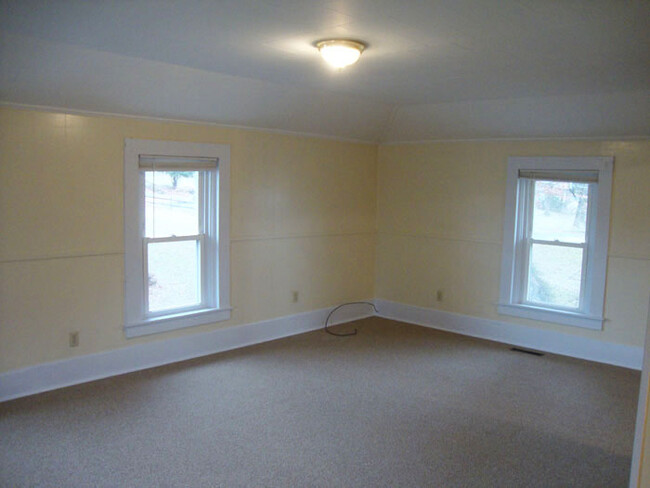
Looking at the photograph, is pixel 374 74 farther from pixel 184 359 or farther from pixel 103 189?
pixel 184 359

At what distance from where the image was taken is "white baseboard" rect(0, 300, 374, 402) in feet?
13.0

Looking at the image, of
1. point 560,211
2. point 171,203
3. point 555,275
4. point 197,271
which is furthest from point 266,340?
point 560,211

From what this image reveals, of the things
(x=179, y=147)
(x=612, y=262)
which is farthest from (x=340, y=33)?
(x=612, y=262)

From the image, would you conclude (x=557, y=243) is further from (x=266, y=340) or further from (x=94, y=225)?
(x=94, y=225)

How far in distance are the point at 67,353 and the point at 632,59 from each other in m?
4.37

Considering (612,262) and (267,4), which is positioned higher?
(267,4)

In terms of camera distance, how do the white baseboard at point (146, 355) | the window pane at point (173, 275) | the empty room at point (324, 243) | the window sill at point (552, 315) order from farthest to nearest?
the window sill at point (552, 315), the window pane at point (173, 275), the white baseboard at point (146, 355), the empty room at point (324, 243)

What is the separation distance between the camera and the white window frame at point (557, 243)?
5.03m

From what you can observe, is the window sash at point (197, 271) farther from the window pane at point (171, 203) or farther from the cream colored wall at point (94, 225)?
the cream colored wall at point (94, 225)

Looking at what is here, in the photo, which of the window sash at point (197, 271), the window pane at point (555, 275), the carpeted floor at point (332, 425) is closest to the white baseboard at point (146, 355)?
the carpeted floor at point (332, 425)

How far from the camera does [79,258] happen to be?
418 cm

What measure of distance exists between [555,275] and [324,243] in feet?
7.90

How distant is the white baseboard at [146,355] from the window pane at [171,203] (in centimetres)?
96

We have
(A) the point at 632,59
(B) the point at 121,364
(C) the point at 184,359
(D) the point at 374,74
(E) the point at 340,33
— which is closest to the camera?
(E) the point at 340,33
